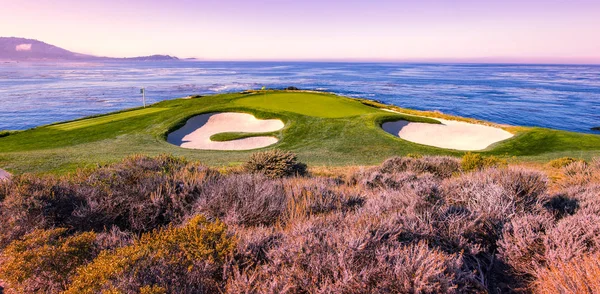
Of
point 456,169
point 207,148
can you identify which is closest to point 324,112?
point 207,148

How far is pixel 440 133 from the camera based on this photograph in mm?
21656

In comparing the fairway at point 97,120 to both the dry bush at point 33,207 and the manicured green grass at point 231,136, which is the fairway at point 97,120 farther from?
the dry bush at point 33,207

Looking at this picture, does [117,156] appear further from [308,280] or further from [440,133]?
[440,133]

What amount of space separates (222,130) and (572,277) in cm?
2115

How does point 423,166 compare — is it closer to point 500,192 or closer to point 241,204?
point 500,192

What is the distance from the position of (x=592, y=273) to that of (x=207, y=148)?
713 inches

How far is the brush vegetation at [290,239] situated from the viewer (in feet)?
9.11

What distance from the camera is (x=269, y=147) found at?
1772 centimetres

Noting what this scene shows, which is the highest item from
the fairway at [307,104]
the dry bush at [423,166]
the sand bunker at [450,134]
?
the fairway at [307,104]

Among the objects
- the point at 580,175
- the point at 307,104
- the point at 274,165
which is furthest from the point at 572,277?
the point at 307,104

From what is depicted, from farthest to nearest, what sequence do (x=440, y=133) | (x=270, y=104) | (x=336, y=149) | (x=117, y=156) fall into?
1. (x=270, y=104)
2. (x=440, y=133)
3. (x=336, y=149)
4. (x=117, y=156)

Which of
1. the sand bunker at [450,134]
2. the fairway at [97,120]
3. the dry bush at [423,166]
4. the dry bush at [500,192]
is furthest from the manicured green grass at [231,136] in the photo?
the dry bush at [500,192]

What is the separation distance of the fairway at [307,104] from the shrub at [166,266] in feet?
67.0

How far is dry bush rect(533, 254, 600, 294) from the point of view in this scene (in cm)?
265
